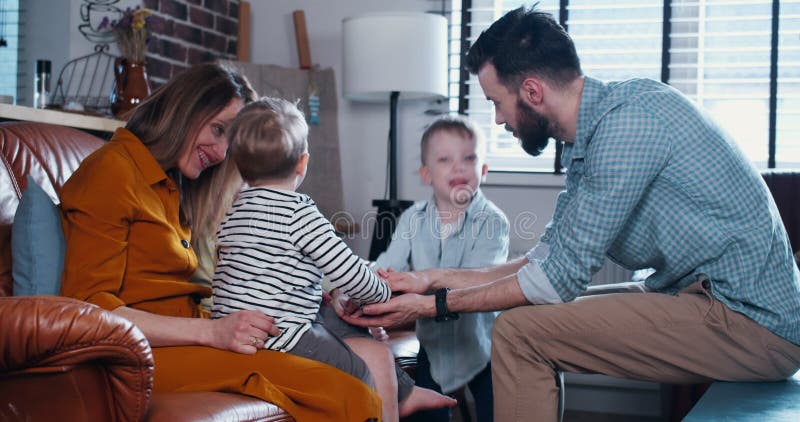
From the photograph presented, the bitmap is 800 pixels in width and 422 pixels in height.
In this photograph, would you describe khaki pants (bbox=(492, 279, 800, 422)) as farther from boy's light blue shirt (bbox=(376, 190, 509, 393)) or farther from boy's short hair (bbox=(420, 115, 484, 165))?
boy's short hair (bbox=(420, 115, 484, 165))

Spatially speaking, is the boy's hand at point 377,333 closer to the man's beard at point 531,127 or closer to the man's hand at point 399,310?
the man's hand at point 399,310

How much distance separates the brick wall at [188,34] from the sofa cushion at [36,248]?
5.45 ft

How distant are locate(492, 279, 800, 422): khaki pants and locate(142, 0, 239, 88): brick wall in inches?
83.7

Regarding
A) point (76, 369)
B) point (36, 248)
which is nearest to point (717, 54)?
point (36, 248)

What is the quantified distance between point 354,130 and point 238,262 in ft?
7.68

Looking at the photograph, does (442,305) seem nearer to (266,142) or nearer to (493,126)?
(266,142)

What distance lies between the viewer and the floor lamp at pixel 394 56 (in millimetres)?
3418

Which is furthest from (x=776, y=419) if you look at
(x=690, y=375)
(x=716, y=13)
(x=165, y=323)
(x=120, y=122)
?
(x=716, y=13)

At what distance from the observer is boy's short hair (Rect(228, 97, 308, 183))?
69.8 inches

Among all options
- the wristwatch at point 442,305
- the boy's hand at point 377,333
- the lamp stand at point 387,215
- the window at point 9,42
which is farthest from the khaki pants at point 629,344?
the window at point 9,42

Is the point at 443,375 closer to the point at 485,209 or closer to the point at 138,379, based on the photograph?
the point at 485,209

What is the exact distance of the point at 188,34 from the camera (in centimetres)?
378

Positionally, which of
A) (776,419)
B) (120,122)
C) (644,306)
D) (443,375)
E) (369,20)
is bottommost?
(443,375)

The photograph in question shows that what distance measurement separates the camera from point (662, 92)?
1.86 m
